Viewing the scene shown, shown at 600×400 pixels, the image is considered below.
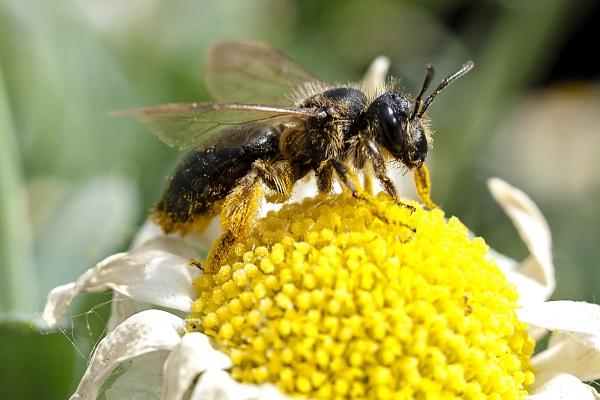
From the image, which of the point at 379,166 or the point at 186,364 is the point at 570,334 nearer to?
the point at 379,166

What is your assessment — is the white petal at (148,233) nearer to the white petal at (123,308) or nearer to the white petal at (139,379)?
the white petal at (123,308)

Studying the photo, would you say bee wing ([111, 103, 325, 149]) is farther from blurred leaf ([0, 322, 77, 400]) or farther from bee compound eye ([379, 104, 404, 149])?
blurred leaf ([0, 322, 77, 400])

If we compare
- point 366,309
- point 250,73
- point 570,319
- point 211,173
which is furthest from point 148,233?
point 570,319

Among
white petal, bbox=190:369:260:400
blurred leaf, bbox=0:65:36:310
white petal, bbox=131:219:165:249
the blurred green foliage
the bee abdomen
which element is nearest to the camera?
white petal, bbox=190:369:260:400

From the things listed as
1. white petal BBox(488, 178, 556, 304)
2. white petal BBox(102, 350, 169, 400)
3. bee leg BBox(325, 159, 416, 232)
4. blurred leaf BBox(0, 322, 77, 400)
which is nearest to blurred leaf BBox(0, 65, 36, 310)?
blurred leaf BBox(0, 322, 77, 400)

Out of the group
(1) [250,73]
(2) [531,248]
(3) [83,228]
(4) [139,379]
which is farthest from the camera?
(3) [83,228]

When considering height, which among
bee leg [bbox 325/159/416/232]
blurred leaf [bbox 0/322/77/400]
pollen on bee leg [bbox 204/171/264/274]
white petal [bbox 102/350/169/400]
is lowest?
blurred leaf [bbox 0/322/77/400]

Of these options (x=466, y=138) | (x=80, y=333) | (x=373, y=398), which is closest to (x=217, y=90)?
(x=80, y=333)
